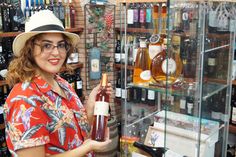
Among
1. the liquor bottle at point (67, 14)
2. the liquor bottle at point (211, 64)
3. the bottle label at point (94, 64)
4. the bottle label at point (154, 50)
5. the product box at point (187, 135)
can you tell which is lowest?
the product box at point (187, 135)

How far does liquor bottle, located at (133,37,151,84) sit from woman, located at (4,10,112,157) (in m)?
0.49

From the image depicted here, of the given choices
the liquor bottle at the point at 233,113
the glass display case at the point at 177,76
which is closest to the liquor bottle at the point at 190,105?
the glass display case at the point at 177,76

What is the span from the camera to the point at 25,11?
3004 millimetres

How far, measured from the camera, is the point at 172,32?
136 centimetres

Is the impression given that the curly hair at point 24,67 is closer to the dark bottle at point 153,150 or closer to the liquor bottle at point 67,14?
the dark bottle at point 153,150

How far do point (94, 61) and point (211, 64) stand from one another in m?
2.25

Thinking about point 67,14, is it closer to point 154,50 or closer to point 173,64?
point 154,50

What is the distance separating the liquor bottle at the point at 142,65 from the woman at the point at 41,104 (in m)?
0.49

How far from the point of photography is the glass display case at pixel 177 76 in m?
1.38

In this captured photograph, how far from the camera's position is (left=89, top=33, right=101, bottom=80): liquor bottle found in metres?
3.61

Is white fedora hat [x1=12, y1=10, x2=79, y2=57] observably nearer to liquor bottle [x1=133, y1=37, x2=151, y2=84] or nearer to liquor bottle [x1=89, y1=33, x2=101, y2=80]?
liquor bottle [x1=133, y1=37, x2=151, y2=84]

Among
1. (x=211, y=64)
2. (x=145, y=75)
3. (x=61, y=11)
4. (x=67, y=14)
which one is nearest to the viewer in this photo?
(x=211, y=64)

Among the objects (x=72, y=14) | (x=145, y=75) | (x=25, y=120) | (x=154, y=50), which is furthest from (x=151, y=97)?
(x=72, y=14)

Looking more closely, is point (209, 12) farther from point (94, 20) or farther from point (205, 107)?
point (94, 20)
